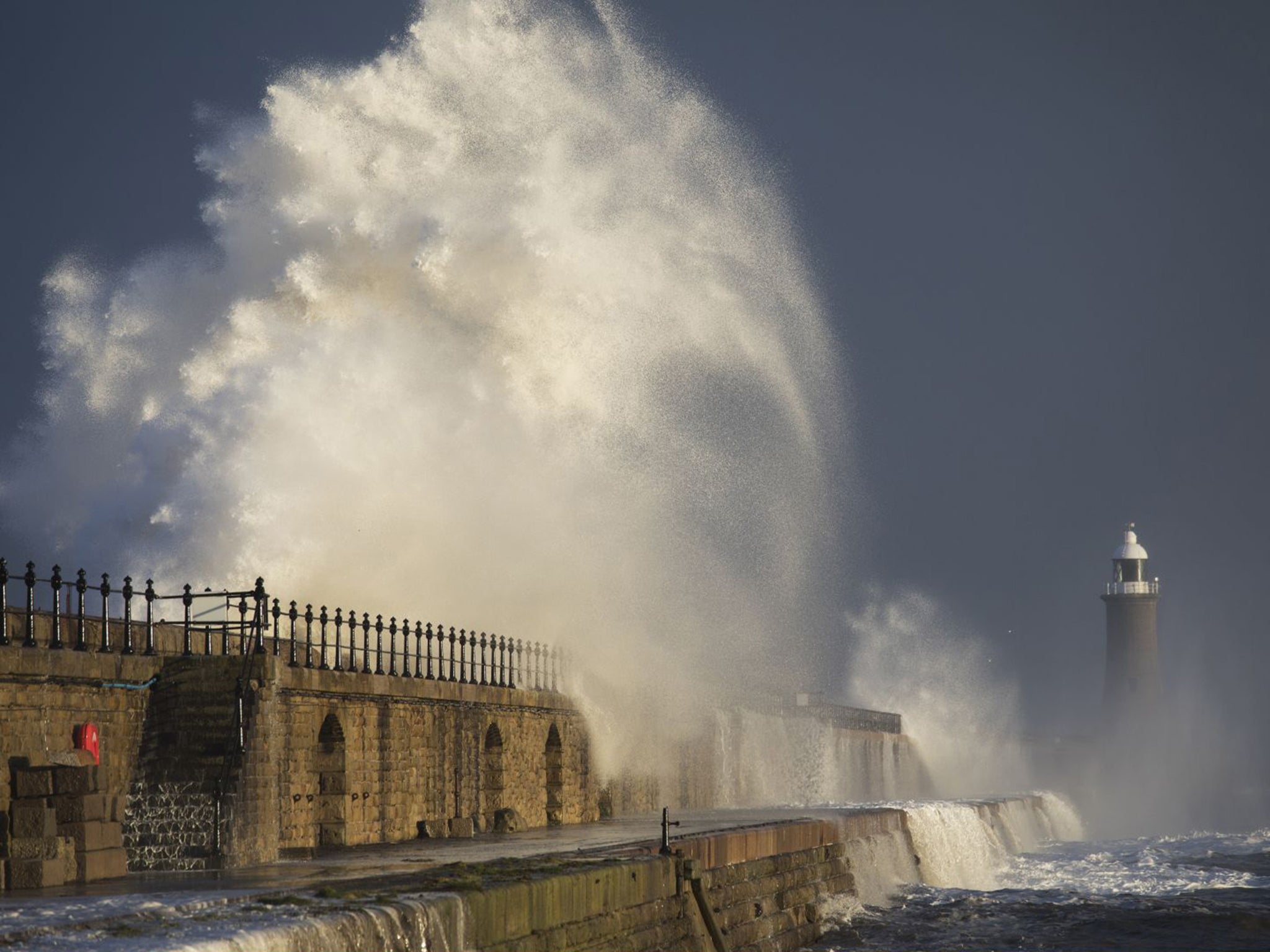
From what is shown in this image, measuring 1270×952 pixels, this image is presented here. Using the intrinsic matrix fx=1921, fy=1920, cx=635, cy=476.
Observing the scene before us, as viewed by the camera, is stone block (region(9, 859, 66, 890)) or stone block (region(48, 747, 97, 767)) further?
stone block (region(48, 747, 97, 767))

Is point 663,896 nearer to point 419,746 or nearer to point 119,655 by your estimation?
point 119,655

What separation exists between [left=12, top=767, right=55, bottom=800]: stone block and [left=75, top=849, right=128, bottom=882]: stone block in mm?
712

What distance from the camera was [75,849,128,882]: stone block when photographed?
722 inches

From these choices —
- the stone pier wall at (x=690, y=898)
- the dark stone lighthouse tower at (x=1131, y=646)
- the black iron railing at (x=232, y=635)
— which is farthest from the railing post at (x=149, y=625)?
the dark stone lighthouse tower at (x=1131, y=646)

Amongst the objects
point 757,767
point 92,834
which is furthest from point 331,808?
point 757,767

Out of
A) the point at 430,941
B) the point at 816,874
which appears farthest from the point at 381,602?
the point at 430,941

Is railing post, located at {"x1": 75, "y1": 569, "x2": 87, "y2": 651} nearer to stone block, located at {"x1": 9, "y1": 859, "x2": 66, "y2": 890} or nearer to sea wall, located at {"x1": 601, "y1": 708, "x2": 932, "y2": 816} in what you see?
stone block, located at {"x1": 9, "y1": 859, "x2": 66, "y2": 890}

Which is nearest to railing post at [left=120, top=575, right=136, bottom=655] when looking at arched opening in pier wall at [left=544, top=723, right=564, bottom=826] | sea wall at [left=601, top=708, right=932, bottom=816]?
arched opening in pier wall at [left=544, top=723, right=564, bottom=826]

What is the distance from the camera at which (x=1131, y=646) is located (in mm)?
95938

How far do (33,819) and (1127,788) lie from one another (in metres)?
82.3

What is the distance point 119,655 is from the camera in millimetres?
20656

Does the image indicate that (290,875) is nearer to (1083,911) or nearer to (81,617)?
(81,617)

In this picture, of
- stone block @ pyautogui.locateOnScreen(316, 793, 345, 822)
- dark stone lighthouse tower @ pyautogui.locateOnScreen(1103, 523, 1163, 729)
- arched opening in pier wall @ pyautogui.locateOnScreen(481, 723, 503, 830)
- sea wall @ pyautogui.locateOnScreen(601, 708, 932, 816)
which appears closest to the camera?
stone block @ pyautogui.locateOnScreen(316, 793, 345, 822)

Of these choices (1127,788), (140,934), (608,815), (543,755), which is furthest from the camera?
(1127,788)
